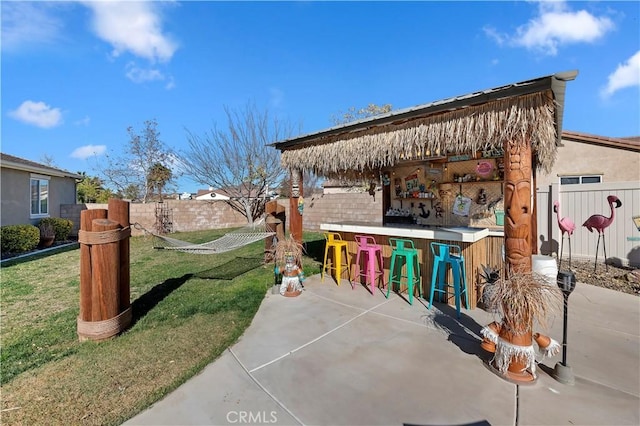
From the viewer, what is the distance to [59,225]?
10250mm

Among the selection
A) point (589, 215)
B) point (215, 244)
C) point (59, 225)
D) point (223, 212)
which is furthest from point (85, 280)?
point (223, 212)

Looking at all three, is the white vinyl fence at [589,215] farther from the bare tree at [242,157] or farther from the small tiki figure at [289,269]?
the bare tree at [242,157]

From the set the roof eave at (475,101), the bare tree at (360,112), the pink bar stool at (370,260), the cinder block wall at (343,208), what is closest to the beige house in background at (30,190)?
the cinder block wall at (343,208)

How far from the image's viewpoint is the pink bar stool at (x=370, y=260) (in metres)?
4.30

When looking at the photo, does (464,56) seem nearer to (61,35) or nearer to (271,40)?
(271,40)

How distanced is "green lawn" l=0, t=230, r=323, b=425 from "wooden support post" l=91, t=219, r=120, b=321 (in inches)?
12.7

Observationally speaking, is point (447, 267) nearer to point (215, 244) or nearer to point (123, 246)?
point (123, 246)

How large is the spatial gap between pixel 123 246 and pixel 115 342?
1.02 metres

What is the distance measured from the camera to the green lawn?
1940 millimetres

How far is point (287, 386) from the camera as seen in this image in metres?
2.10

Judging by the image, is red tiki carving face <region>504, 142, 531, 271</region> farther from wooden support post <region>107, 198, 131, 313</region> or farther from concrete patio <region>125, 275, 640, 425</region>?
wooden support post <region>107, 198, 131, 313</region>

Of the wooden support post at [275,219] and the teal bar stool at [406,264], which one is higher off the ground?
the wooden support post at [275,219]

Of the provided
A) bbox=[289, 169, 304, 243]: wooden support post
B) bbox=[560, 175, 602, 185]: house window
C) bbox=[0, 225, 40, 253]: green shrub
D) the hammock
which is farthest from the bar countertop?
bbox=[0, 225, 40, 253]: green shrub

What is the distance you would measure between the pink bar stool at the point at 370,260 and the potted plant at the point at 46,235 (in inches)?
437
